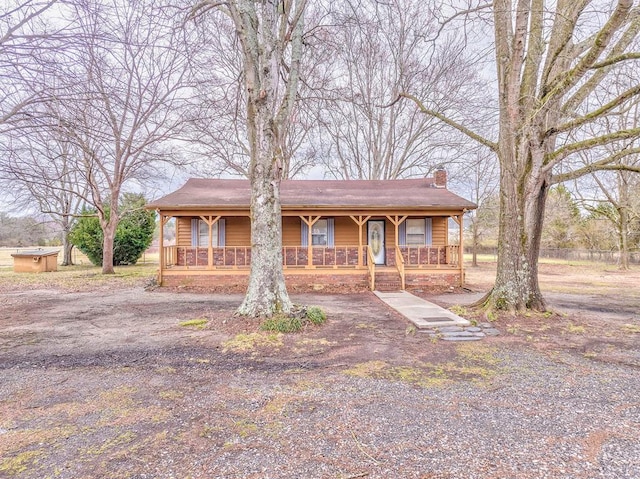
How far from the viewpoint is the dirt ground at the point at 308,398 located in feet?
7.91

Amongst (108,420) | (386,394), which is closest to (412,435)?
(386,394)

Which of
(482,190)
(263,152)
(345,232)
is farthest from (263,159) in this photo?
(482,190)

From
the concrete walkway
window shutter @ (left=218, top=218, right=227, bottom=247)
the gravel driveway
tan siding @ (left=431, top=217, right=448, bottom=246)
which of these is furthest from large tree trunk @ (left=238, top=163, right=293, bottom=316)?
tan siding @ (left=431, top=217, right=448, bottom=246)

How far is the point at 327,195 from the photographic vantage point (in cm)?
1320

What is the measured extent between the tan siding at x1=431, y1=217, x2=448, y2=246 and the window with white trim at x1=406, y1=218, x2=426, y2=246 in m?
0.49

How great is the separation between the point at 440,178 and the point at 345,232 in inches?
197

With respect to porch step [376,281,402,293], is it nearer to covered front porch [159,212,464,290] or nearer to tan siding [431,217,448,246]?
covered front porch [159,212,464,290]

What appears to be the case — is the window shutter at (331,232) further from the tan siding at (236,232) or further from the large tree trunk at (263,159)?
the large tree trunk at (263,159)

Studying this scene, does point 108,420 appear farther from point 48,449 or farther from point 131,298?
point 131,298

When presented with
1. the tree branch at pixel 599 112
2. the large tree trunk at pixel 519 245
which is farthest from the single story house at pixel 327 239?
the tree branch at pixel 599 112

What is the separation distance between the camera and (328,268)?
11.9 metres

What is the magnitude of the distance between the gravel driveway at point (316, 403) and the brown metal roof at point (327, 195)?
6.08 meters

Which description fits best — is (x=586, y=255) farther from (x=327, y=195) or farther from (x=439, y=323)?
(x=439, y=323)

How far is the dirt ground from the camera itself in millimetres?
2412
